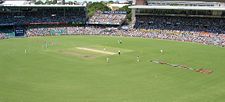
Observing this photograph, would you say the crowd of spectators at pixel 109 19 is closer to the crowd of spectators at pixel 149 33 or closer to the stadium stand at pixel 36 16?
the crowd of spectators at pixel 149 33

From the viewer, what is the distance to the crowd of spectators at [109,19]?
9894 cm

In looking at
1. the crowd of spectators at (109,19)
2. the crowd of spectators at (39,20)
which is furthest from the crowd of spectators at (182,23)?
the crowd of spectators at (39,20)

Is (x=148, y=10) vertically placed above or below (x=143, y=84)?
above

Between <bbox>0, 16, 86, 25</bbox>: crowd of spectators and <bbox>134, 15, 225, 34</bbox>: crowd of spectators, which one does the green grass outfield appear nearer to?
<bbox>134, 15, 225, 34</bbox>: crowd of spectators

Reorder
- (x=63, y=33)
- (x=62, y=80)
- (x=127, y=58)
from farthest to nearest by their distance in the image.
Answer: (x=63, y=33) → (x=127, y=58) → (x=62, y=80)

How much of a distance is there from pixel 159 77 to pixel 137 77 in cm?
276

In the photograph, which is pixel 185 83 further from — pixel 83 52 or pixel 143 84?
pixel 83 52

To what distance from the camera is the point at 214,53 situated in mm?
62312

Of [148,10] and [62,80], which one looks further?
[148,10]

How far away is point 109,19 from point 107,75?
57.3 metres

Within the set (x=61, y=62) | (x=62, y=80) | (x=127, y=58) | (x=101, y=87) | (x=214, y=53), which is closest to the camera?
(x=101, y=87)

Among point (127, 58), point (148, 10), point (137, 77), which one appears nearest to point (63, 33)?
point (148, 10)

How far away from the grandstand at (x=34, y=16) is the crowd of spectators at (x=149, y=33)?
9.87 ft

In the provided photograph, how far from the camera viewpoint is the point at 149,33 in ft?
291
